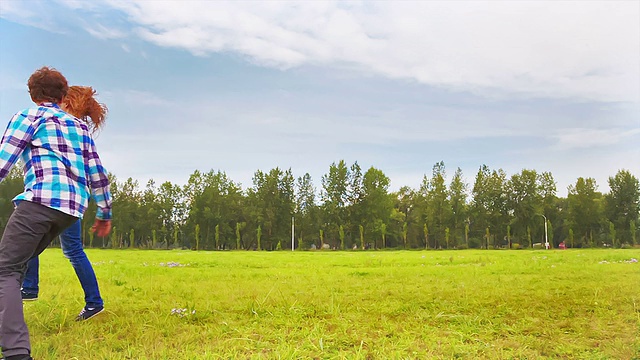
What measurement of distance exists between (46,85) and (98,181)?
0.53 meters

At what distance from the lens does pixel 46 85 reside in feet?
7.25

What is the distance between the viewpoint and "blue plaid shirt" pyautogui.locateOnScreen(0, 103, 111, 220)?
1.93 meters

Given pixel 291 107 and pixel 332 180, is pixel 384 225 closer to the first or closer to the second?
pixel 332 180

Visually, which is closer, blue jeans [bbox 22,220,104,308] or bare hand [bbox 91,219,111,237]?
bare hand [bbox 91,219,111,237]

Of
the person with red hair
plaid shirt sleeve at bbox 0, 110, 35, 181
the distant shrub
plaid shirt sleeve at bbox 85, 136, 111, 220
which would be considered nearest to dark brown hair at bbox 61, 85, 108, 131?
the person with red hair

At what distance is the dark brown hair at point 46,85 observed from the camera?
86.6 inches

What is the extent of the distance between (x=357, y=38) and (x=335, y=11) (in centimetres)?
33

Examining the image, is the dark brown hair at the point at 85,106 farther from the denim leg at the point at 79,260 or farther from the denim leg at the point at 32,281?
the denim leg at the point at 32,281

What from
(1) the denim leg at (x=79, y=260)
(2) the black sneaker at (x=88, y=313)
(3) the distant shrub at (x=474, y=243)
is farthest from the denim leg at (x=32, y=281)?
(3) the distant shrub at (x=474, y=243)

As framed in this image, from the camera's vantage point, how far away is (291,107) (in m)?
4.60

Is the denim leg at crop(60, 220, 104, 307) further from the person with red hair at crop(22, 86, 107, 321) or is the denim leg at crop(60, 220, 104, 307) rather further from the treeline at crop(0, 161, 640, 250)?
the treeline at crop(0, 161, 640, 250)

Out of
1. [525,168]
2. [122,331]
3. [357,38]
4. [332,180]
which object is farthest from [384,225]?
[122,331]

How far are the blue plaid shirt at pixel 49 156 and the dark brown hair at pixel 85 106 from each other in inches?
20.9

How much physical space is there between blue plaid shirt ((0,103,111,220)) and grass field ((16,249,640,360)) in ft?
2.32
